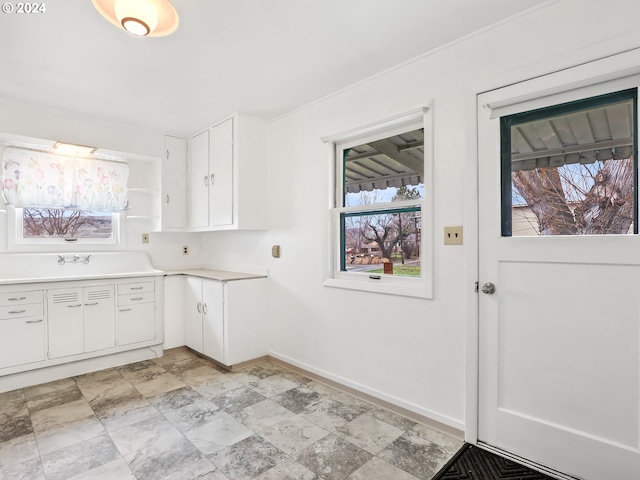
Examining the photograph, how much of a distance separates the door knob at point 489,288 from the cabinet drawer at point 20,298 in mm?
3420

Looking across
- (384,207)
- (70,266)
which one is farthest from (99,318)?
(384,207)

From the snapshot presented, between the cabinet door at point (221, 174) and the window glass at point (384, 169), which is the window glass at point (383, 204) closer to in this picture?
the window glass at point (384, 169)

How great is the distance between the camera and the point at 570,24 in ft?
5.62

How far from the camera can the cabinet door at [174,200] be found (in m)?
3.93

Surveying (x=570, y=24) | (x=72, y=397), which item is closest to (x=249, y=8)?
(x=570, y=24)

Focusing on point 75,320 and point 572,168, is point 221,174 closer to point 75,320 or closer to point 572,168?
point 75,320

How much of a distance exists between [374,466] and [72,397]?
2341mm

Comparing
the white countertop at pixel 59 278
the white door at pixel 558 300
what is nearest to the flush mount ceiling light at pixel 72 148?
the white countertop at pixel 59 278

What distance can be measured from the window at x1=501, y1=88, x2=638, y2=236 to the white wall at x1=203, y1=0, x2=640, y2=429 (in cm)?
20

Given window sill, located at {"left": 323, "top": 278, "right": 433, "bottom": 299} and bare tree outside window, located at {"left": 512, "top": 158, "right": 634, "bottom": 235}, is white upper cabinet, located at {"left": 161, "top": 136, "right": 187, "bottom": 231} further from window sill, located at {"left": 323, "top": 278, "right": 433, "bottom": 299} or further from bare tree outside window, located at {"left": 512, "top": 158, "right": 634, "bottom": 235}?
bare tree outside window, located at {"left": 512, "top": 158, "right": 634, "bottom": 235}

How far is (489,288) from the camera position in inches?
77.8

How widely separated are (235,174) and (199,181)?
0.75m

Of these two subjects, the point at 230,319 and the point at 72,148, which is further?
the point at 72,148

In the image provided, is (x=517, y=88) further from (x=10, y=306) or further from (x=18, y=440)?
(x=10, y=306)
